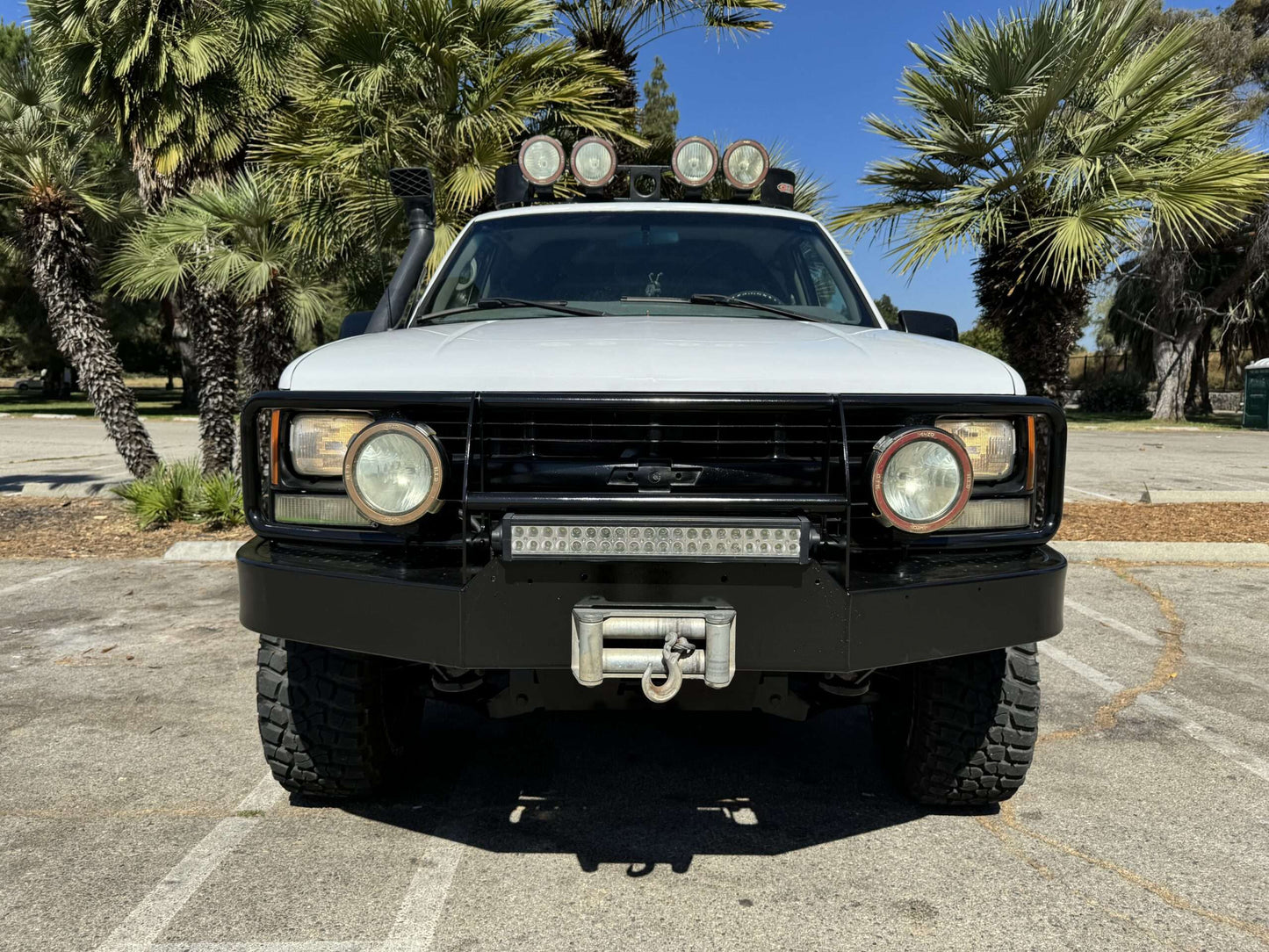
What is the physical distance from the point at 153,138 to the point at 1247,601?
10.3 metres

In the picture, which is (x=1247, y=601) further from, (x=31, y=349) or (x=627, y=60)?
(x=31, y=349)

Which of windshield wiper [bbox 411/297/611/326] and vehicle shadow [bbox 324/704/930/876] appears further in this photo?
windshield wiper [bbox 411/297/611/326]

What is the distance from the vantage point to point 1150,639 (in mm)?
5293

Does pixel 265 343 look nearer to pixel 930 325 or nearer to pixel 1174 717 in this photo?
pixel 930 325

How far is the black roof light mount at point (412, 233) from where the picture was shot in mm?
3984

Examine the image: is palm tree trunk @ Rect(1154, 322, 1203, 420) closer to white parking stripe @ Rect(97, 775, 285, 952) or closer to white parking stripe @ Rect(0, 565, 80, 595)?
white parking stripe @ Rect(0, 565, 80, 595)

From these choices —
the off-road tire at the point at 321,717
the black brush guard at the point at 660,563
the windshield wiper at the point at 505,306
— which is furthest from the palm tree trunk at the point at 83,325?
→ the black brush guard at the point at 660,563

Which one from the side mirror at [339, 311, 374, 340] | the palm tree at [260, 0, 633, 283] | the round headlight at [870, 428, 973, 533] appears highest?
the palm tree at [260, 0, 633, 283]

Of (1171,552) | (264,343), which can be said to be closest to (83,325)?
(264,343)

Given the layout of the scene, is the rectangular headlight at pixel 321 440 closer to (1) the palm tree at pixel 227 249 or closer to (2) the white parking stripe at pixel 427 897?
(2) the white parking stripe at pixel 427 897

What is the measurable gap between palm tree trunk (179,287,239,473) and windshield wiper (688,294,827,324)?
770 cm

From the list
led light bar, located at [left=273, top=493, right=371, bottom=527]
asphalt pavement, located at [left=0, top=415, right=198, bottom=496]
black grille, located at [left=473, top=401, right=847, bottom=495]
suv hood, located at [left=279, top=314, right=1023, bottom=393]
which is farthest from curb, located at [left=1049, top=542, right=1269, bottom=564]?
asphalt pavement, located at [left=0, top=415, right=198, bottom=496]

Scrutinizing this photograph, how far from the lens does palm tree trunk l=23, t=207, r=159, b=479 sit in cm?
977

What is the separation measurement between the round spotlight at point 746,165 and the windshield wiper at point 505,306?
1.25 metres
